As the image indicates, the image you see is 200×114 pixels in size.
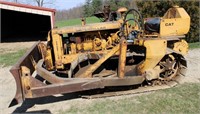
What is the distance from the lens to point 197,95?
5785 mm

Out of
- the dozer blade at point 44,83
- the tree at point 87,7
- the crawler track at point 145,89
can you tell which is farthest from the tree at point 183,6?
the tree at point 87,7

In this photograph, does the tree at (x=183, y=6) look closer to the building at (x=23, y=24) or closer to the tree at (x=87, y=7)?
the building at (x=23, y=24)

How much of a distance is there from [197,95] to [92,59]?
91.6 inches

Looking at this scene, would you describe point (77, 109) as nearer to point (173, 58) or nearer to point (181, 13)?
point (173, 58)

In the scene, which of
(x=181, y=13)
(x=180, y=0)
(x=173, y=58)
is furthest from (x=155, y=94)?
(x=180, y=0)

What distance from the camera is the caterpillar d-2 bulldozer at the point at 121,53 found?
5.95 m

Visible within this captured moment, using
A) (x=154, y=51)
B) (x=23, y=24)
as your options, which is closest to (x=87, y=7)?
(x=23, y=24)

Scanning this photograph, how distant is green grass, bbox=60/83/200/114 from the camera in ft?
16.9

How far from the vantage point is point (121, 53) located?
5.80 metres

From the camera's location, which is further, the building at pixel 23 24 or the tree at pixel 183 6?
the building at pixel 23 24

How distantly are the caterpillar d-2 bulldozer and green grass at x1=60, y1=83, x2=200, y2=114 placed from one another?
311 mm

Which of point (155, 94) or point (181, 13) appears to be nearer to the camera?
point (155, 94)

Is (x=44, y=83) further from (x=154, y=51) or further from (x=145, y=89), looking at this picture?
(x=154, y=51)

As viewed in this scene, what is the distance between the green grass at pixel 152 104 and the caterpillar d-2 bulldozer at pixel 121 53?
0.31 meters
